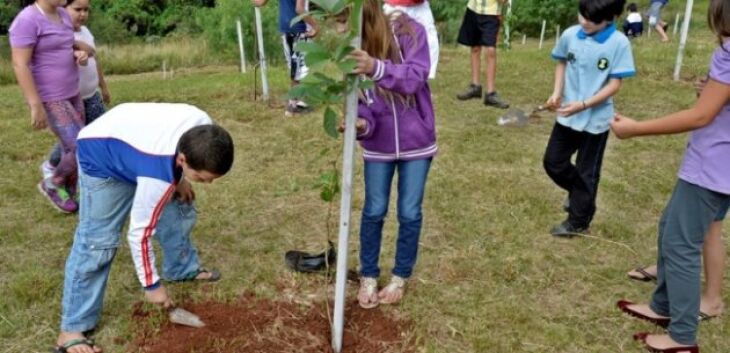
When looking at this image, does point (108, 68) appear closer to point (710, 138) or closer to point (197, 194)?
point (197, 194)

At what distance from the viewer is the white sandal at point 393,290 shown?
3.04 m

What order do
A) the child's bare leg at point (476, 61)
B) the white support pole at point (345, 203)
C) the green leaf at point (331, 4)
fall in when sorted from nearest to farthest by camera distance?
the green leaf at point (331, 4) < the white support pole at point (345, 203) < the child's bare leg at point (476, 61)

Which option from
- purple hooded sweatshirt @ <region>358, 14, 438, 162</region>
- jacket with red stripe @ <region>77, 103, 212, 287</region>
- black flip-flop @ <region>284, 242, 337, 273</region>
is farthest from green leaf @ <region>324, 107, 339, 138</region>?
black flip-flop @ <region>284, 242, 337, 273</region>

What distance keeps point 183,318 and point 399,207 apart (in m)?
1.05

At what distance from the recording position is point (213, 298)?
3072mm

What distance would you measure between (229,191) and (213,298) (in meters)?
1.38

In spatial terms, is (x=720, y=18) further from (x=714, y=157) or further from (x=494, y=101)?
(x=494, y=101)

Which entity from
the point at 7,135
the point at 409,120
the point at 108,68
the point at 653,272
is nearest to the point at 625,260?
the point at 653,272

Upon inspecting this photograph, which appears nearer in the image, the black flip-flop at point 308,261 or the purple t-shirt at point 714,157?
the purple t-shirt at point 714,157

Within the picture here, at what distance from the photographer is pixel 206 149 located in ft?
7.35

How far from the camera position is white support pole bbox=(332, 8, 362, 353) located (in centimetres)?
219

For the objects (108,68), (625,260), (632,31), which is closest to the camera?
(625,260)

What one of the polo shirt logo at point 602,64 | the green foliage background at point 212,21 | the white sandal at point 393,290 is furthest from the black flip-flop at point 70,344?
the green foliage background at point 212,21

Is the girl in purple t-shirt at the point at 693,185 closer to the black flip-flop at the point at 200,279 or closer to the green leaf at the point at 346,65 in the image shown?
the green leaf at the point at 346,65
